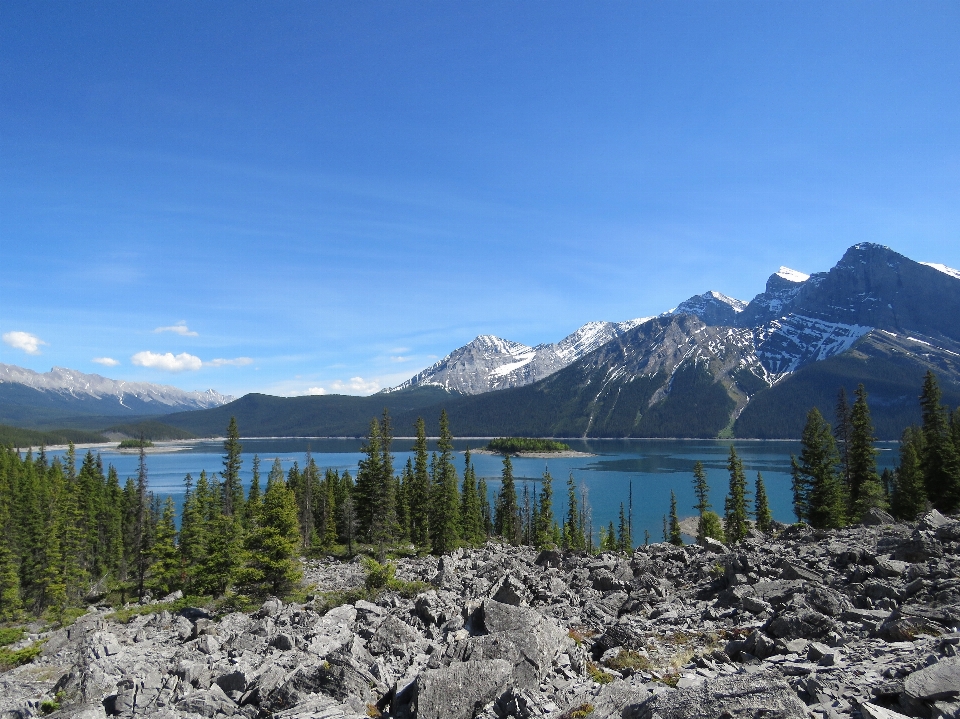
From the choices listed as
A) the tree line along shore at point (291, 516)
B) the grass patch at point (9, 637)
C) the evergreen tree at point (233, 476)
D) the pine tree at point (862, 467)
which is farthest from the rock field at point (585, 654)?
the evergreen tree at point (233, 476)

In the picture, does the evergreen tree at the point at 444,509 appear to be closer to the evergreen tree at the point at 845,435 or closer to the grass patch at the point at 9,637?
the grass patch at the point at 9,637

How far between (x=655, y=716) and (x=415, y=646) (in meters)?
9.12

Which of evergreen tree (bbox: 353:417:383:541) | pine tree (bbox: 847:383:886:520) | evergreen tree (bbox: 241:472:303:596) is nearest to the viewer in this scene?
evergreen tree (bbox: 241:472:303:596)

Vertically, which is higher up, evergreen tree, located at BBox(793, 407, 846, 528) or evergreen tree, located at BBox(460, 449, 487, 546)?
evergreen tree, located at BBox(793, 407, 846, 528)

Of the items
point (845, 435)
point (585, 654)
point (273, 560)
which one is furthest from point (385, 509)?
point (845, 435)

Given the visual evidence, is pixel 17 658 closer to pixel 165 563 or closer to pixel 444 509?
pixel 165 563

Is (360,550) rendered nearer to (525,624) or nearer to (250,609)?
(250,609)

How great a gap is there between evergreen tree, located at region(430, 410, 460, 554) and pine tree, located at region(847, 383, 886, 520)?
39.2 m

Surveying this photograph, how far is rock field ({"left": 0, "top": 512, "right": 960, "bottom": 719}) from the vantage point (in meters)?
9.15

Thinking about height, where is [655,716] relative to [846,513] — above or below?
above

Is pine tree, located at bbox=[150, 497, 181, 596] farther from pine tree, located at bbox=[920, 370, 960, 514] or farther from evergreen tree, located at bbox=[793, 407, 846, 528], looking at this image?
pine tree, located at bbox=[920, 370, 960, 514]

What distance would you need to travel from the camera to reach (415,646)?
15.9 meters

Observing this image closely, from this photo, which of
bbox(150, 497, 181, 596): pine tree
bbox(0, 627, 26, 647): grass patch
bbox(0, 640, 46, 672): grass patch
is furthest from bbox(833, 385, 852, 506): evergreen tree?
bbox(0, 627, 26, 647): grass patch

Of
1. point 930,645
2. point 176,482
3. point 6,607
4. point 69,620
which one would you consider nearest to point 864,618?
point 930,645
